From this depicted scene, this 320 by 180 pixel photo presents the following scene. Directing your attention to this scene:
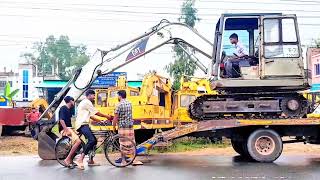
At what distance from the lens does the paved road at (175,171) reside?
36.7 feet

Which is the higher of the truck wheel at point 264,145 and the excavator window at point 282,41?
the excavator window at point 282,41

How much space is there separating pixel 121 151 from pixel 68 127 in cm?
152

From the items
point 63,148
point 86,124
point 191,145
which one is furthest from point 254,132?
point 191,145

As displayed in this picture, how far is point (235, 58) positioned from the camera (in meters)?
14.5

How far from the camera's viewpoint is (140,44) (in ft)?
56.9

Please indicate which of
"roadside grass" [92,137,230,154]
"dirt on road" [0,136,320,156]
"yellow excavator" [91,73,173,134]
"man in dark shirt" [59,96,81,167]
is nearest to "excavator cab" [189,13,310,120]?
"man in dark shirt" [59,96,81,167]

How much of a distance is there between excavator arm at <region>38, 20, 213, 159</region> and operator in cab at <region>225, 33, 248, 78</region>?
2411 mm

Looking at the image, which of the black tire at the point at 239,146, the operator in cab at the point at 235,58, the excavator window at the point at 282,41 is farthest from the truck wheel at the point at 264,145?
the excavator window at the point at 282,41

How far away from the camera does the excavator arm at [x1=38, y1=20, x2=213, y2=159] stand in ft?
54.9

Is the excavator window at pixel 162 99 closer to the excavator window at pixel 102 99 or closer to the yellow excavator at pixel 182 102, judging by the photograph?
the yellow excavator at pixel 182 102

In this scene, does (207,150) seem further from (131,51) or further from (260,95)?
(260,95)

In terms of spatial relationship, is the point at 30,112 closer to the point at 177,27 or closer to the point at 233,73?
the point at 177,27

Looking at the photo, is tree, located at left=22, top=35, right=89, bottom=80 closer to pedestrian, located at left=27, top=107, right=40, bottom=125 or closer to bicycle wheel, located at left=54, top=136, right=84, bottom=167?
pedestrian, located at left=27, top=107, right=40, bottom=125

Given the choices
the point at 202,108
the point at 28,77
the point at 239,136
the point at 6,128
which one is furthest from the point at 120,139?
the point at 28,77
